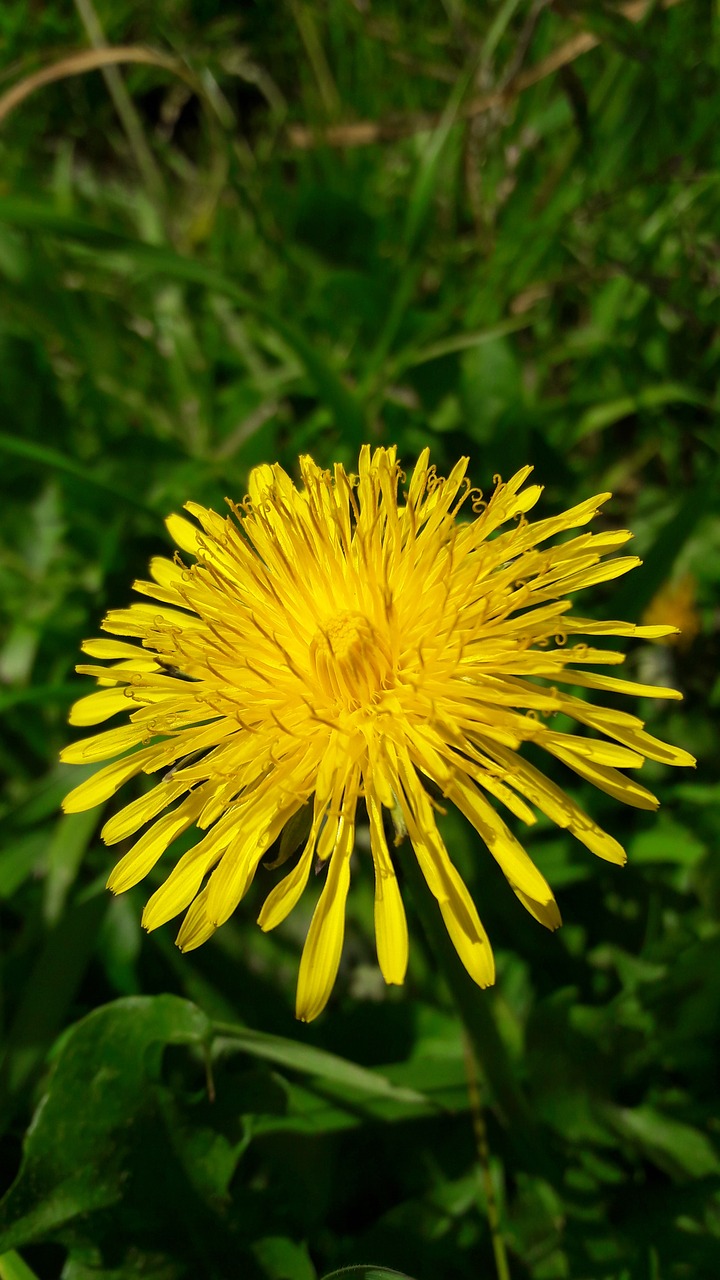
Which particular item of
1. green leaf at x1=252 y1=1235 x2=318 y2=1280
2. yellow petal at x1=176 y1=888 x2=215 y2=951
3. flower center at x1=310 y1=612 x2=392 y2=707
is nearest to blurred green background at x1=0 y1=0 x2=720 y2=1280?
green leaf at x1=252 y1=1235 x2=318 y2=1280

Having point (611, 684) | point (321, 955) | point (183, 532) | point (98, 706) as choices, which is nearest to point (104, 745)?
point (98, 706)

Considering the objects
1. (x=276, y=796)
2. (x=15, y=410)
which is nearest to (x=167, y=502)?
(x=15, y=410)

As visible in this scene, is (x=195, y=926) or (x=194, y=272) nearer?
(x=195, y=926)

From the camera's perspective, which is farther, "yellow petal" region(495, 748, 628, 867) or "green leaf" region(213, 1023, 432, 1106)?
"green leaf" region(213, 1023, 432, 1106)

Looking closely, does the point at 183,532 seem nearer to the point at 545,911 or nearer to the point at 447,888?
the point at 447,888

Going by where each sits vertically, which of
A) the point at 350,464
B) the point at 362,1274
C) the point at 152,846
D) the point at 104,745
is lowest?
the point at 362,1274

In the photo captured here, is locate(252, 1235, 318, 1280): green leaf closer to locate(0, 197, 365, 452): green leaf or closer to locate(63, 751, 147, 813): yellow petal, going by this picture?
locate(63, 751, 147, 813): yellow petal

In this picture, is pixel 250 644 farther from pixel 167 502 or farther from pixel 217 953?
pixel 167 502
